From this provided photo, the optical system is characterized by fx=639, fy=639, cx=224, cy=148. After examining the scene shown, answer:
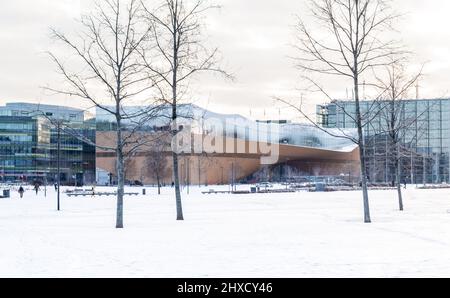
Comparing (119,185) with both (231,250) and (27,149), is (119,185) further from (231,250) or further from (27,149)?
(27,149)

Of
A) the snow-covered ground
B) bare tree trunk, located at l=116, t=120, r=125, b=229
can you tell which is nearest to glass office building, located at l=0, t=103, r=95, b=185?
bare tree trunk, located at l=116, t=120, r=125, b=229

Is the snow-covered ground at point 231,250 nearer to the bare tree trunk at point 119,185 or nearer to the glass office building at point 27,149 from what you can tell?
the bare tree trunk at point 119,185

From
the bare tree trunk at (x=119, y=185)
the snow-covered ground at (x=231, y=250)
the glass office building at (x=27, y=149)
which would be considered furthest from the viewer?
the glass office building at (x=27, y=149)

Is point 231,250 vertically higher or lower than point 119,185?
lower

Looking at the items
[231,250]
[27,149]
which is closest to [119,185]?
[231,250]

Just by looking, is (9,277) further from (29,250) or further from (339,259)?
(339,259)

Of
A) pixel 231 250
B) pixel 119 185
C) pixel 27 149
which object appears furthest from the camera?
pixel 27 149

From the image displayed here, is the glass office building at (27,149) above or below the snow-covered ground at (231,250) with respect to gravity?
above

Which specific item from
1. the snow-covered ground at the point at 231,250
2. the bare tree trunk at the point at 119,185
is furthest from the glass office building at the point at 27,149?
the snow-covered ground at the point at 231,250

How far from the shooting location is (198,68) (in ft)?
79.2

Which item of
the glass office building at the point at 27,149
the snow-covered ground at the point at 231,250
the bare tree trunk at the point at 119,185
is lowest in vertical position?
the snow-covered ground at the point at 231,250

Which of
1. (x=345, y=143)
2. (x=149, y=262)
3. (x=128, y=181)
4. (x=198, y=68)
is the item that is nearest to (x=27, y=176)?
(x=128, y=181)

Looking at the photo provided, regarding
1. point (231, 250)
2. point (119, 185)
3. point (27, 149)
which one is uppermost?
point (27, 149)
